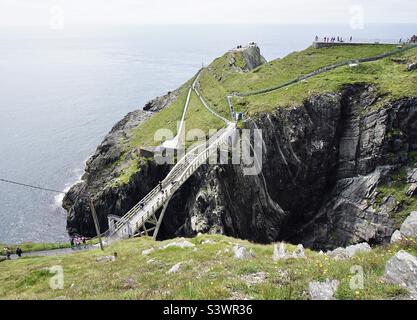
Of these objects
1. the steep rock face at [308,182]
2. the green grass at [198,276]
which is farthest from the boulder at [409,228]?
the steep rock face at [308,182]

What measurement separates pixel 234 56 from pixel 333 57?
113 ft

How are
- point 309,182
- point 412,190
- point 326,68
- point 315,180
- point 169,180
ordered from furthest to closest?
point 326,68 → point 315,180 → point 309,182 → point 169,180 → point 412,190

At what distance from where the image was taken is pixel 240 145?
64688mm

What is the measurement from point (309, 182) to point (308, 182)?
18 cm

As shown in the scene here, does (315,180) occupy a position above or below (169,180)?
below

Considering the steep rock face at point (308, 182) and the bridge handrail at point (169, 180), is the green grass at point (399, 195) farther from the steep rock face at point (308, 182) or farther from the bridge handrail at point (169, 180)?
the bridge handrail at point (169, 180)

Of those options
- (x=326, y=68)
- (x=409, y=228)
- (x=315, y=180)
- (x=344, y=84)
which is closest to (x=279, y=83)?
(x=326, y=68)

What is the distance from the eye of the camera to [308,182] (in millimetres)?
68312

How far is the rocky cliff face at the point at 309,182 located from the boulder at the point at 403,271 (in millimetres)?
40224

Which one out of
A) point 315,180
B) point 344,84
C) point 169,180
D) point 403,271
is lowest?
point 315,180

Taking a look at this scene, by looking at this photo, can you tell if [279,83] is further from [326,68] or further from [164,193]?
[164,193]

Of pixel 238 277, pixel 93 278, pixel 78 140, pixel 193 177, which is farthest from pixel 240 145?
pixel 78 140

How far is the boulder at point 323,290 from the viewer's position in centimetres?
1598

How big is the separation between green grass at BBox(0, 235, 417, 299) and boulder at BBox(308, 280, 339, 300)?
0.31m
